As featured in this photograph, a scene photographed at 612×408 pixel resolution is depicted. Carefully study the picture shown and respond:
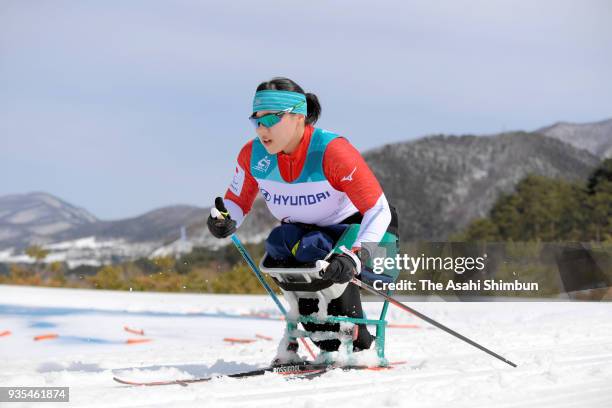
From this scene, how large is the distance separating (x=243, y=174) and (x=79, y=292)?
384 inches

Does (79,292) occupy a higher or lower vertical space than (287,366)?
lower

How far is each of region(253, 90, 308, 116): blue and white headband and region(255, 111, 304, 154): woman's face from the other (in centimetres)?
4

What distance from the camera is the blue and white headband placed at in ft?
15.4

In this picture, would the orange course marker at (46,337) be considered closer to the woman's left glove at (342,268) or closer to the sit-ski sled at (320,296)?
the sit-ski sled at (320,296)

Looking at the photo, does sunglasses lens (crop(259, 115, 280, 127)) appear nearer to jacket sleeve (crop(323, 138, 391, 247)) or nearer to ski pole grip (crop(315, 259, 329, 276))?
jacket sleeve (crop(323, 138, 391, 247))

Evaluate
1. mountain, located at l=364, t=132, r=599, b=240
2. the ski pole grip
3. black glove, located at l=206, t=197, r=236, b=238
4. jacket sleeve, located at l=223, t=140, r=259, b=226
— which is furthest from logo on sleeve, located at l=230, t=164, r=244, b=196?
mountain, located at l=364, t=132, r=599, b=240

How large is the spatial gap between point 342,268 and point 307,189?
0.63 metres

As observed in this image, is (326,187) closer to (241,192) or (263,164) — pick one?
(263,164)

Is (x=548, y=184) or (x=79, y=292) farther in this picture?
(x=548, y=184)

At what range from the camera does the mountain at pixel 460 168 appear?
3751 inches

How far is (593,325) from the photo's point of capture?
24.4 ft

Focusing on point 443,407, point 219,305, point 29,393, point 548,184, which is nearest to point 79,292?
point 219,305

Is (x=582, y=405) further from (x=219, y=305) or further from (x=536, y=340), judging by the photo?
(x=219, y=305)

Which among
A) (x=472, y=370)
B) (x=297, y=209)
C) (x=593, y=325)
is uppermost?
(x=297, y=209)
